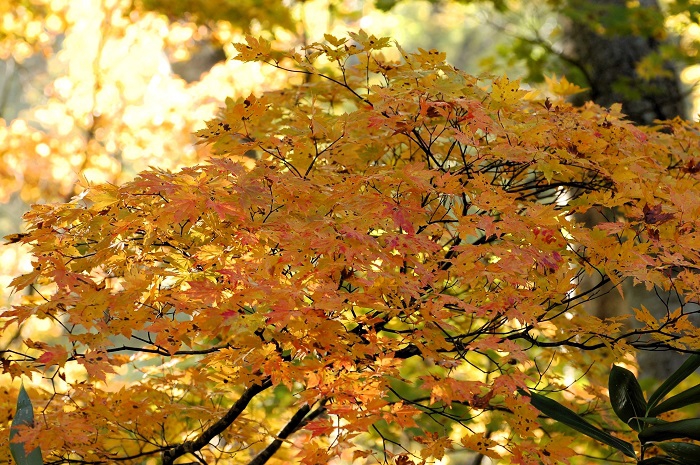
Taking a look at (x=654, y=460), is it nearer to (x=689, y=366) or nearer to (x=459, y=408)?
(x=689, y=366)

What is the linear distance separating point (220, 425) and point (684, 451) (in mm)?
1398

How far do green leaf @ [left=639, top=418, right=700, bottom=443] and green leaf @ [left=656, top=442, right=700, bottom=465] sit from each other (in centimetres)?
2

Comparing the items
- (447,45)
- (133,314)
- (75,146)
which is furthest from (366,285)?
(447,45)

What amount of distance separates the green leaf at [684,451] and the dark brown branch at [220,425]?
122 centimetres

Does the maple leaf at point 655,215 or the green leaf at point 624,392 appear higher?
the maple leaf at point 655,215

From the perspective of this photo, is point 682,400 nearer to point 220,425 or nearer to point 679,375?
point 679,375

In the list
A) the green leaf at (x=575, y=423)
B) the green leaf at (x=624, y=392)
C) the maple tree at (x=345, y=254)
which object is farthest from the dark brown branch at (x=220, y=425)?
the green leaf at (x=624, y=392)

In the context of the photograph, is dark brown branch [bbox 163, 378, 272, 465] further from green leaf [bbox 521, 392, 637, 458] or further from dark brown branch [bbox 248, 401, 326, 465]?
green leaf [bbox 521, 392, 637, 458]

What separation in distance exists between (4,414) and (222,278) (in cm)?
121

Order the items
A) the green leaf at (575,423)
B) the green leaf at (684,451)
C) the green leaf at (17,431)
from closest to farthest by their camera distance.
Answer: the green leaf at (17,431), the green leaf at (684,451), the green leaf at (575,423)

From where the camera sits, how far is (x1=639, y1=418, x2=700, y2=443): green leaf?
80.6 inches

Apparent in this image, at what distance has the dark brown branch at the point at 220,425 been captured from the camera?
216 centimetres

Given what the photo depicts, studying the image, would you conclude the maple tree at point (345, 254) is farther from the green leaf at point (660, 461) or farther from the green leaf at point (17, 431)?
the green leaf at point (660, 461)

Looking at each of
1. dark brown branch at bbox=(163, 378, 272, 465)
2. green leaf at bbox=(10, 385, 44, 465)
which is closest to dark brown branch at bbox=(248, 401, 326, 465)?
dark brown branch at bbox=(163, 378, 272, 465)
